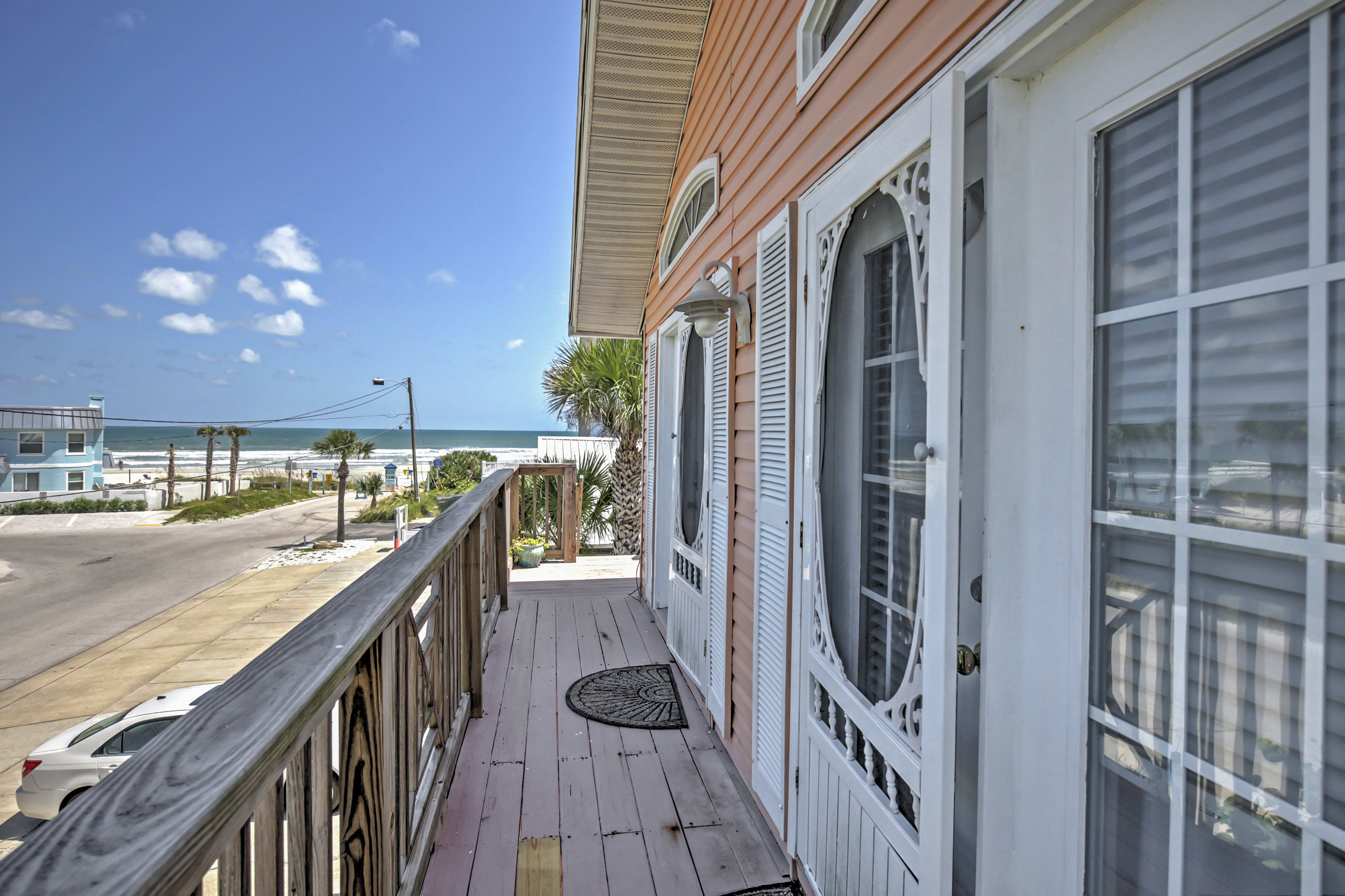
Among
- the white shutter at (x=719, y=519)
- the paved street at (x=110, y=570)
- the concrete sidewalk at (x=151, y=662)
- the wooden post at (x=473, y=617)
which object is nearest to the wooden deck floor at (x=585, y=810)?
the wooden post at (x=473, y=617)

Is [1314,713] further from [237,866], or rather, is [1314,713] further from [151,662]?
[151,662]

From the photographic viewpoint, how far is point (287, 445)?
6328 cm

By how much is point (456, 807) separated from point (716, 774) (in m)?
1.02

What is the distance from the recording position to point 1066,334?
1.03 m

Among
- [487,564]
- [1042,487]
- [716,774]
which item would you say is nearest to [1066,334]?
[1042,487]

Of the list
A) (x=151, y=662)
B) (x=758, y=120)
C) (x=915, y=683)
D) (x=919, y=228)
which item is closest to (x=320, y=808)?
(x=915, y=683)

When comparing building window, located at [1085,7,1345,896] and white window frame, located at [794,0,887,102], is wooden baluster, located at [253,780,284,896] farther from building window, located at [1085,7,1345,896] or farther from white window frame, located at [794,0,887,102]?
white window frame, located at [794,0,887,102]

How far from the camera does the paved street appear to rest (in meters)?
12.8

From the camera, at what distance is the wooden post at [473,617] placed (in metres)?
2.94

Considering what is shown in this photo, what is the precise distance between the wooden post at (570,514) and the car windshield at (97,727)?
3988mm

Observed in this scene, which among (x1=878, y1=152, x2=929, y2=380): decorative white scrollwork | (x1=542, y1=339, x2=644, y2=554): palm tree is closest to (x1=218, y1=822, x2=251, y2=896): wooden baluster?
(x1=878, y1=152, x2=929, y2=380): decorative white scrollwork

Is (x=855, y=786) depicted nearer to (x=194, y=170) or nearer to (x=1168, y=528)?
(x=1168, y=528)

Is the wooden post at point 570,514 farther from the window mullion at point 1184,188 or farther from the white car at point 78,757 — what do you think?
the window mullion at point 1184,188

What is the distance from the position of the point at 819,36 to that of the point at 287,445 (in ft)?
238
